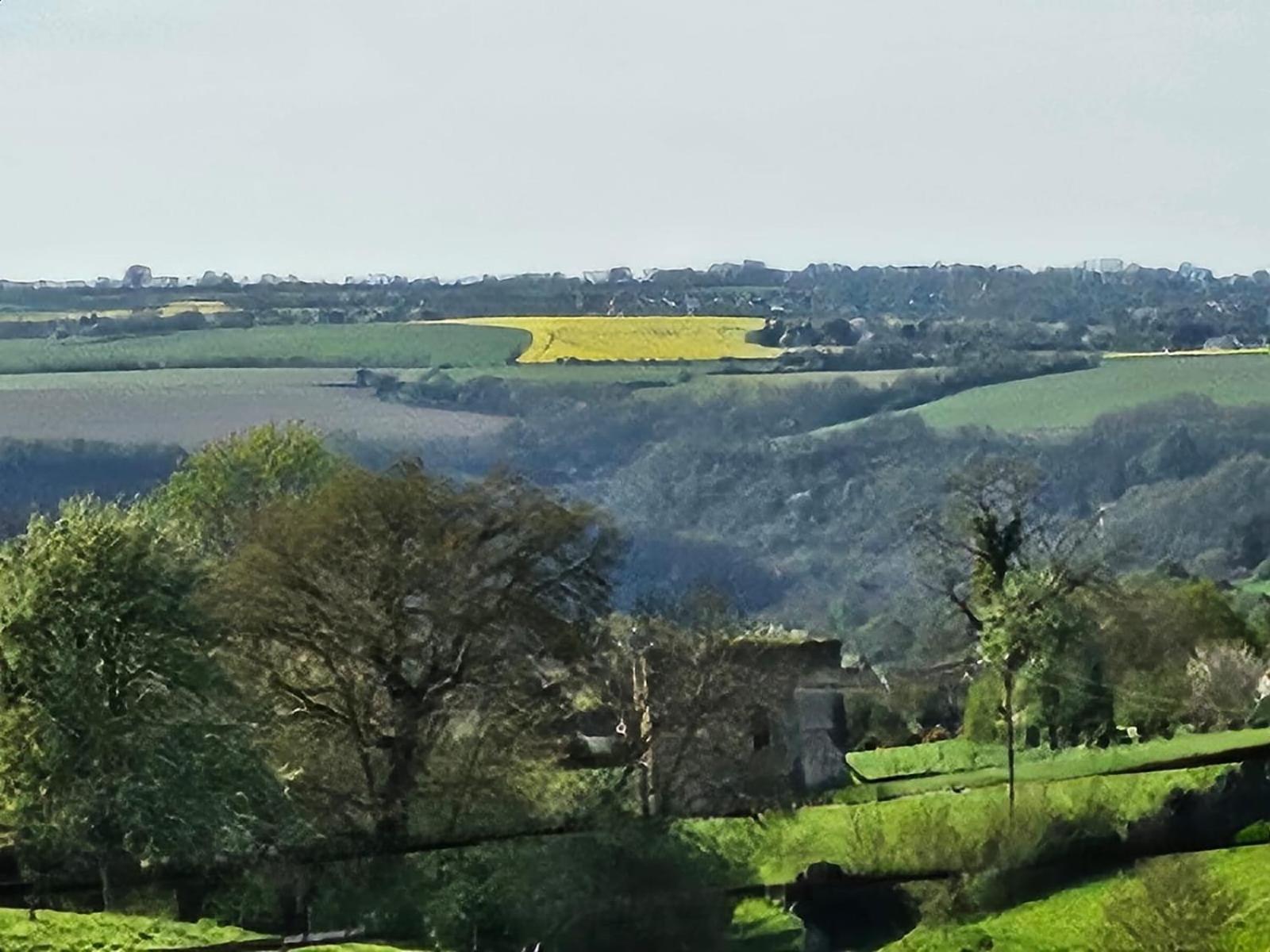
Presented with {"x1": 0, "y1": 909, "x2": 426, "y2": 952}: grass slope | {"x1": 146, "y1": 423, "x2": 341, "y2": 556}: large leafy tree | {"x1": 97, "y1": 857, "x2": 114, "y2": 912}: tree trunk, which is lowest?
{"x1": 97, "y1": 857, "x2": 114, "y2": 912}: tree trunk

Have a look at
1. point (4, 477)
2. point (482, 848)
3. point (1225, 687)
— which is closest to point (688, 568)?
point (4, 477)

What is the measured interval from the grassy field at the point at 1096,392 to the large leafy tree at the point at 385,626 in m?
56.8

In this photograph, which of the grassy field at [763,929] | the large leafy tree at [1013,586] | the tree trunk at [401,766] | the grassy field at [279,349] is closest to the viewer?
the grassy field at [763,929]

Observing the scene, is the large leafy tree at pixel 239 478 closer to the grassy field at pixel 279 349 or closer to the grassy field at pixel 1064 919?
the grassy field at pixel 1064 919

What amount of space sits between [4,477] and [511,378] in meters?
18.8

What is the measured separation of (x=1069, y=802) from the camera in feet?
76.6

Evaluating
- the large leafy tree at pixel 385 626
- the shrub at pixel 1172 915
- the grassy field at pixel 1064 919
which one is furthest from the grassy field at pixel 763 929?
the shrub at pixel 1172 915

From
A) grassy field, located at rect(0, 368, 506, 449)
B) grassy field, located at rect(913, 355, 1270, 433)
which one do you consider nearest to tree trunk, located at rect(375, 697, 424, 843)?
grassy field, located at rect(0, 368, 506, 449)

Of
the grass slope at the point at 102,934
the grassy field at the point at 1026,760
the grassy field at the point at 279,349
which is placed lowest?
the grassy field at the point at 1026,760

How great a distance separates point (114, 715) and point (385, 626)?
2798 mm

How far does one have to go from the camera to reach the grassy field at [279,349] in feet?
253

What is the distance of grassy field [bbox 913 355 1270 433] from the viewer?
7950 cm

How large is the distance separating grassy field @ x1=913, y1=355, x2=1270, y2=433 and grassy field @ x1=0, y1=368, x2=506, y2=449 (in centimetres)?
1629

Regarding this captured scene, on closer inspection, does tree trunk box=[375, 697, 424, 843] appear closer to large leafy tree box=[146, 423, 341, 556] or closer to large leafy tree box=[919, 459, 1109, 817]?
large leafy tree box=[919, 459, 1109, 817]
